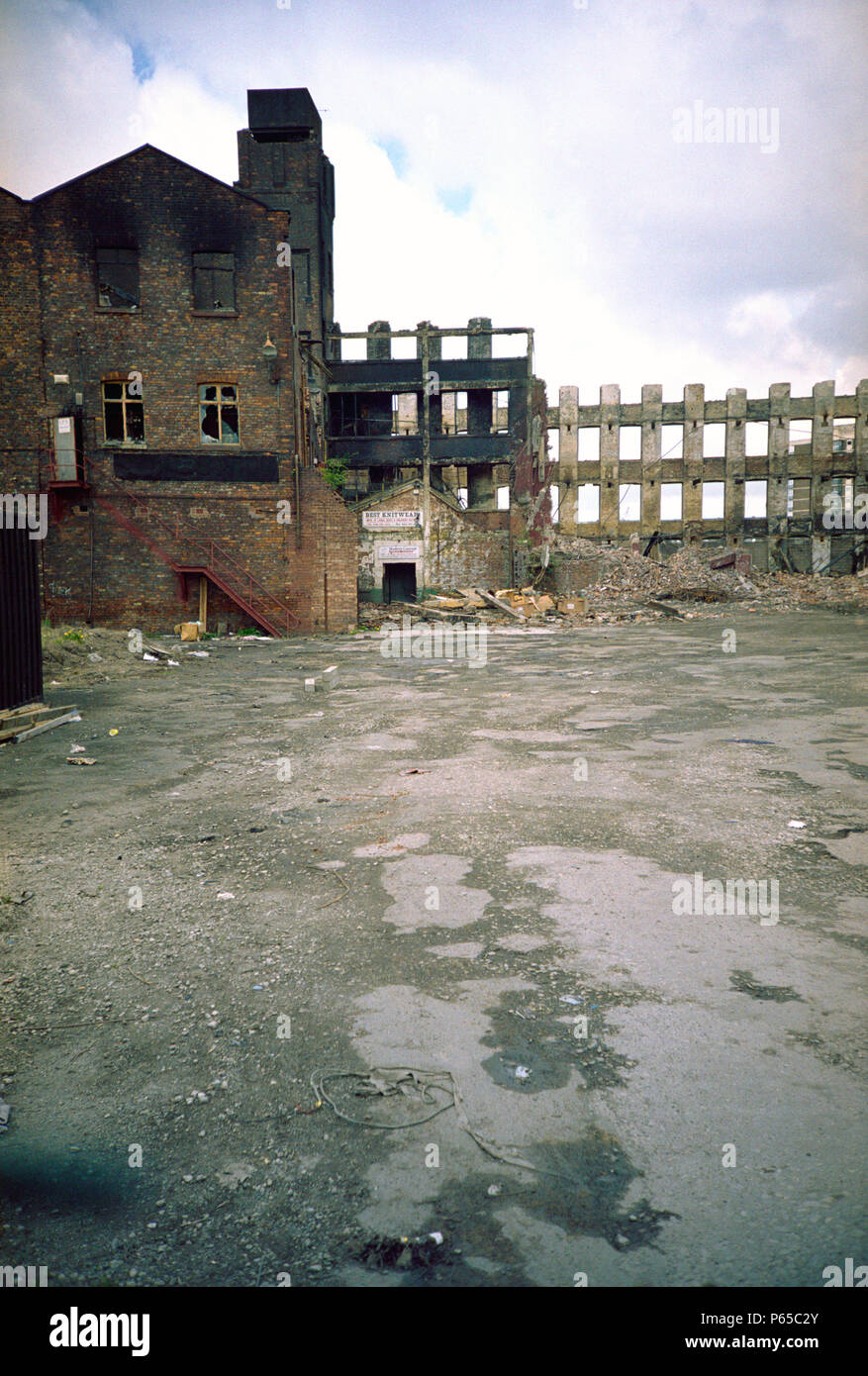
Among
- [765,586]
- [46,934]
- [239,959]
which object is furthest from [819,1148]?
[765,586]

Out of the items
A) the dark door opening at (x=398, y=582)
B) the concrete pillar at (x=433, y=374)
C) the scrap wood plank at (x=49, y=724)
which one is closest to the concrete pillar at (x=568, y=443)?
the concrete pillar at (x=433, y=374)

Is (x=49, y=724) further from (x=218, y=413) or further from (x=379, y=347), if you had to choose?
(x=379, y=347)

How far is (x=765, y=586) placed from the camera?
28.2m

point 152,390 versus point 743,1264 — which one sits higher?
point 152,390

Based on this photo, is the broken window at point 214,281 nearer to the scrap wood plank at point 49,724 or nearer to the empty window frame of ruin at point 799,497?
the scrap wood plank at point 49,724

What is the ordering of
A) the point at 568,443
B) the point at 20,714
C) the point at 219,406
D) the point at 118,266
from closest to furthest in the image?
the point at 20,714 → the point at 118,266 → the point at 219,406 → the point at 568,443

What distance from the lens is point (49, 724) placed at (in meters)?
8.21

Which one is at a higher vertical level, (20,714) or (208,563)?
(208,563)

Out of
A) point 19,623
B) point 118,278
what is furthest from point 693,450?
point 19,623

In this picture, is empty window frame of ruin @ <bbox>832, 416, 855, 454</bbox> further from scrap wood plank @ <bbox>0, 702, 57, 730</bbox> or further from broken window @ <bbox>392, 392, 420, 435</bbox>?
scrap wood plank @ <bbox>0, 702, 57, 730</bbox>

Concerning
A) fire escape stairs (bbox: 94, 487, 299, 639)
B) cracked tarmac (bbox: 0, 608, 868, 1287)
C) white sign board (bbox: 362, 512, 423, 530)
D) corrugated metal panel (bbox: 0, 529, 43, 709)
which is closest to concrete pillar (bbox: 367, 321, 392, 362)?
white sign board (bbox: 362, 512, 423, 530)

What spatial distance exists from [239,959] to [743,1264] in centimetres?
210

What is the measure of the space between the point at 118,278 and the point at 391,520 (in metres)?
10.3

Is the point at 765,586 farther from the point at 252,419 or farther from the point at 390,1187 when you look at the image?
the point at 390,1187
